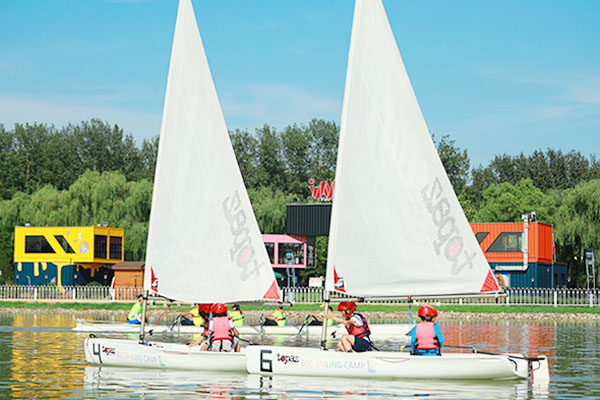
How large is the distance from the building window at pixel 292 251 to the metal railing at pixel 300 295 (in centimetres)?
1270

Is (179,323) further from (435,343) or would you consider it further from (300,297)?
(300,297)

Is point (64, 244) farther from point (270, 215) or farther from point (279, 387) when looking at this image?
point (279, 387)

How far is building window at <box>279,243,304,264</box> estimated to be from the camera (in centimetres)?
7169

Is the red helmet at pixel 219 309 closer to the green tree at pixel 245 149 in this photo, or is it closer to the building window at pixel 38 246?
the building window at pixel 38 246

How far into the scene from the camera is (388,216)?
18.7 meters

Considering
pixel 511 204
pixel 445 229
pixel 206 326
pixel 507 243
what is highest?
pixel 511 204

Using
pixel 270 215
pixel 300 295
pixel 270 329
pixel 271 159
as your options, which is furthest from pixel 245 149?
pixel 270 329

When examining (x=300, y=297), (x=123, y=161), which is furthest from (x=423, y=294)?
(x=123, y=161)

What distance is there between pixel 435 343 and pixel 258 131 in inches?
3628

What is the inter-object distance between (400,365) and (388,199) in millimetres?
3378

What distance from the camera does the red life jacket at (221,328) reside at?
20359 mm

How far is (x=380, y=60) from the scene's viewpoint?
18.8m

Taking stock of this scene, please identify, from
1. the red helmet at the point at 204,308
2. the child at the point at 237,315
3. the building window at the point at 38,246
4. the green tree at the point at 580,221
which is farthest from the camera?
the building window at the point at 38,246

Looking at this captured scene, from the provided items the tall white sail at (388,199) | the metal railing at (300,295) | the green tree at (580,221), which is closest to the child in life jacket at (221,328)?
the tall white sail at (388,199)
